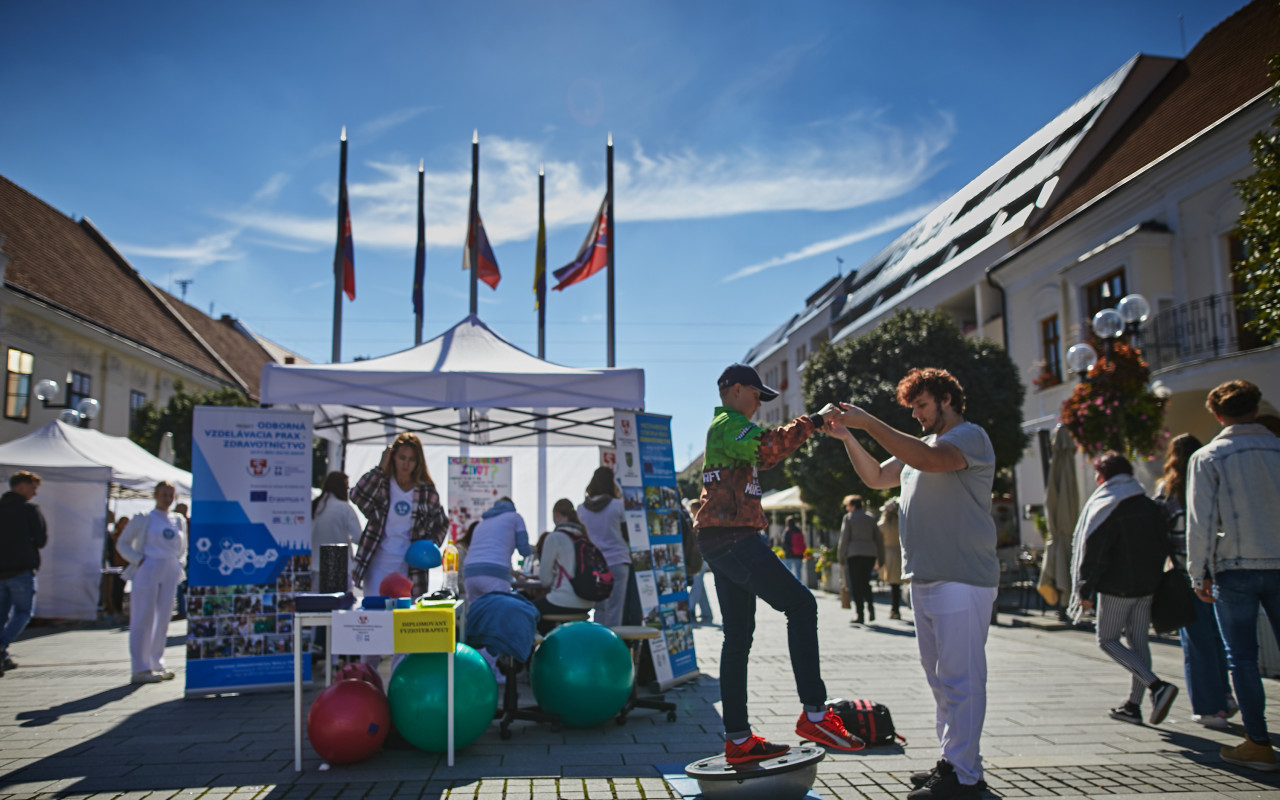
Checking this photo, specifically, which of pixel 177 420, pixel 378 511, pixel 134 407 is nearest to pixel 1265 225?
pixel 378 511

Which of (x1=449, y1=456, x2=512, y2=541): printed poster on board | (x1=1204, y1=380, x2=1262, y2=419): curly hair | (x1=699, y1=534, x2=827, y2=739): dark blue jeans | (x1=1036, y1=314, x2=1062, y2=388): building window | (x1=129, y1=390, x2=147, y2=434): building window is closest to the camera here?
(x1=699, y1=534, x2=827, y2=739): dark blue jeans

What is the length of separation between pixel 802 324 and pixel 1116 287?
3455 cm

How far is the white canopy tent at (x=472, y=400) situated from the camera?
8.49 metres

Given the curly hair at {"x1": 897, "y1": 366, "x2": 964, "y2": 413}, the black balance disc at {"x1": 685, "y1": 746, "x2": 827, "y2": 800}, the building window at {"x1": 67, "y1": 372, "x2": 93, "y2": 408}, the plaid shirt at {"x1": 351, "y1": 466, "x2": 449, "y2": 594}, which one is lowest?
the black balance disc at {"x1": 685, "y1": 746, "x2": 827, "y2": 800}

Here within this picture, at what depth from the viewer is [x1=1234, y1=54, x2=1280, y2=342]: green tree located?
610 centimetres

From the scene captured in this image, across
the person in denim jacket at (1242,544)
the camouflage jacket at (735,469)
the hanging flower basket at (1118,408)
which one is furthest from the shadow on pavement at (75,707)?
the hanging flower basket at (1118,408)

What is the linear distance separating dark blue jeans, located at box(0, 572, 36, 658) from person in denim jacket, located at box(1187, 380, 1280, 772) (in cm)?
1015

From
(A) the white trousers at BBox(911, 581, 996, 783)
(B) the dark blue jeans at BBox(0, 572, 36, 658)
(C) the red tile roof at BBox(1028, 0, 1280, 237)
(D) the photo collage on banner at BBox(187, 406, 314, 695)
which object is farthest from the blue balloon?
(C) the red tile roof at BBox(1028, 0, 1280, 237)

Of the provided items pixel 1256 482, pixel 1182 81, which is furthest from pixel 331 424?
pixel 1182 81

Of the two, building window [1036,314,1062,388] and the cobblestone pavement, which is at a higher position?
building window [1036,314,1062,388]

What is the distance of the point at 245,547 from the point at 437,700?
3.55 metres

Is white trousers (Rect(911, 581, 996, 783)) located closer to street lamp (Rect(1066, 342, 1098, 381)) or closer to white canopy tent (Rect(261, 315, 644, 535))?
white canopy tent (Rect(261, 315, 644, 535))

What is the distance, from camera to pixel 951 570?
3967 mm

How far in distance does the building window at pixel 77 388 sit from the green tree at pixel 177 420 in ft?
6.52
